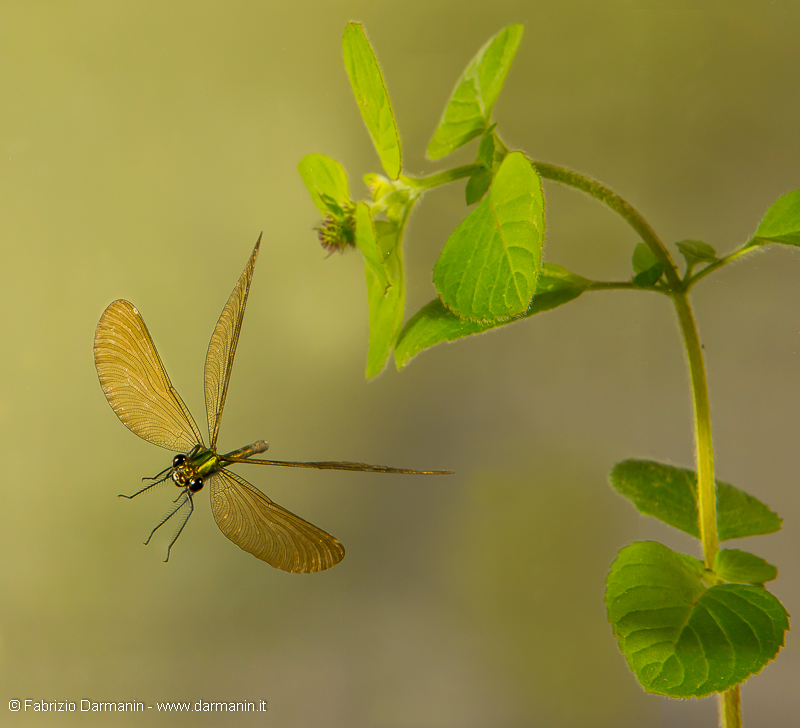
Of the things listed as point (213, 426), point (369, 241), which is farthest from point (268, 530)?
point (369, 241)

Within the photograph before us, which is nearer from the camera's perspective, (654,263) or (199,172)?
(654,263)

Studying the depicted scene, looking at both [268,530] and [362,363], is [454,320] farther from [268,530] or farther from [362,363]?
[362,363]

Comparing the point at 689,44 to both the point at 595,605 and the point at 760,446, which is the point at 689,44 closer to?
the point at 760,446

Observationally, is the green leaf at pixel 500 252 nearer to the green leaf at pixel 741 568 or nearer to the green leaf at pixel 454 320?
the green leaf at pixel 454 320

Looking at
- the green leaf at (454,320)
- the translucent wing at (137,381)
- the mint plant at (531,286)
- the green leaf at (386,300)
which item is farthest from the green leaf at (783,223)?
the translucent wing at (137,381)

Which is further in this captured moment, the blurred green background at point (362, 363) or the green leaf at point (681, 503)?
the blurred green background at point (362, 363)

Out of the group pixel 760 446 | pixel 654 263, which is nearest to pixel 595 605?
pixel 760 446
